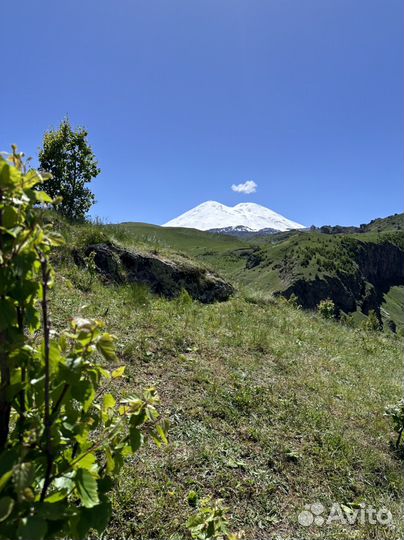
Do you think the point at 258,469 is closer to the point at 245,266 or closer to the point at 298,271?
the point at 298,271

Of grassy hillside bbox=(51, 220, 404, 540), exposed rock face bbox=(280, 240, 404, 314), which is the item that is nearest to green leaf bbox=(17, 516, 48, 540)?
grassy hillside bbox=(51, 220, 404, 540)

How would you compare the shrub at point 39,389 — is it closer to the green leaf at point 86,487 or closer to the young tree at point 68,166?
the green leaf at point 86,487

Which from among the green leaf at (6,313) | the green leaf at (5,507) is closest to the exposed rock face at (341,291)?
the green leaf at (6,313)

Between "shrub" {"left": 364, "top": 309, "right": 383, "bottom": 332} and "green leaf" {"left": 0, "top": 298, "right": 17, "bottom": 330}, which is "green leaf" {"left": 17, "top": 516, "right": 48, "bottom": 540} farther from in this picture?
"shrub" {"left": 364, "top": 309, "right": 383, "bottom": 332}

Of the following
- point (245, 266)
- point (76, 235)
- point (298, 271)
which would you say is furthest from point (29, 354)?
point (245, 266)

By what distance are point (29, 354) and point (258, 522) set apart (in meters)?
4.23

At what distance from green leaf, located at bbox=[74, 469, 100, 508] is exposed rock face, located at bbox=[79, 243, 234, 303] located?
1134cm

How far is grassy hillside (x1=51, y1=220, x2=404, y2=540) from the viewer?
183 inches

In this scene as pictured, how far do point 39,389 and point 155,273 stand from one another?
1230cm

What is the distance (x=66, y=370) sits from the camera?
170 cm

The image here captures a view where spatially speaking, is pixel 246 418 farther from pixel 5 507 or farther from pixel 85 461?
pixel 5 507

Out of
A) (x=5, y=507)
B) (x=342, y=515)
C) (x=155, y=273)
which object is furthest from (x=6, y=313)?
(x=155, y=273)

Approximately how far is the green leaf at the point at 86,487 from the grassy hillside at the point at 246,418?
82 cm

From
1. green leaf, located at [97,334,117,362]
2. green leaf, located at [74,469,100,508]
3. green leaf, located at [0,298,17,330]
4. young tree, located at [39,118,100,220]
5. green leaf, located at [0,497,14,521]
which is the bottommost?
green leaf, located at [74,469,100,508]
